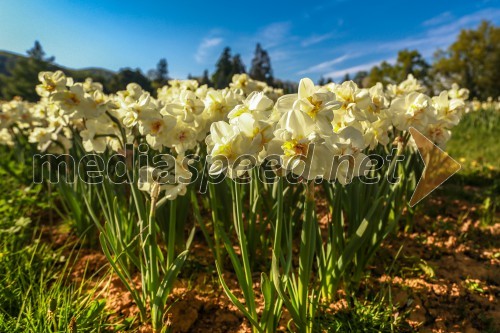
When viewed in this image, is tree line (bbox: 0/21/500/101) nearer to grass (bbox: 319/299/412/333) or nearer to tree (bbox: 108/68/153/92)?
tree (bbox: 108/68/153/92)

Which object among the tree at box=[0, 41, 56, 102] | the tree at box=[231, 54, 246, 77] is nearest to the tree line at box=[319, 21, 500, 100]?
the tree at box=[231, 54, 246, 77]

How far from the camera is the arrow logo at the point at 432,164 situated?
1.30 meters

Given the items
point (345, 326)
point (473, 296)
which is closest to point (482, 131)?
point (473, 296)

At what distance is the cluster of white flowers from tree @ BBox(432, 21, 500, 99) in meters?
41.0

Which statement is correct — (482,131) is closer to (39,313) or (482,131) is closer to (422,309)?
(422,309)

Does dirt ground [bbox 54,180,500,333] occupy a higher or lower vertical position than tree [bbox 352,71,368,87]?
lower

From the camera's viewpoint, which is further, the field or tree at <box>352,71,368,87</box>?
tree at <box>352,71,368,87</box>

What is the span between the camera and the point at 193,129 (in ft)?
5.83

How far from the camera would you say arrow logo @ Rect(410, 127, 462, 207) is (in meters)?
1.30

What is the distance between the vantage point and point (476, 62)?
119ft

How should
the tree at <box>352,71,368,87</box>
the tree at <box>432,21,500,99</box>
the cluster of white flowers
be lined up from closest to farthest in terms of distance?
1. the cluster of white flowers
2. the tree at <box>432,21,500,99</box>
3. the tree at <box>352,71,368,87</box>

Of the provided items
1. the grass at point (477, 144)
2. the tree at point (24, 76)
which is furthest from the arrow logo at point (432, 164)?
the tree at point (24, 76)

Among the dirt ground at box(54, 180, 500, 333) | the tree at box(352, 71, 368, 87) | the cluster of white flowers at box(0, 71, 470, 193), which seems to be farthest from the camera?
the tree at box(352, 71, 368, 87)

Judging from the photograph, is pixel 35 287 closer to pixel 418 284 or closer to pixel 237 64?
pixel 418 284
